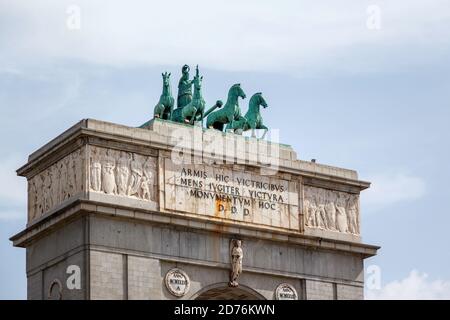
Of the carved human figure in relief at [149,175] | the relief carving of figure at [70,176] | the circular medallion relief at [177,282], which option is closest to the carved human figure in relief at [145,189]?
the carved human figure in relief at [149,175]

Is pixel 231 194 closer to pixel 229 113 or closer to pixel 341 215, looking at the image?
pixel 229 113

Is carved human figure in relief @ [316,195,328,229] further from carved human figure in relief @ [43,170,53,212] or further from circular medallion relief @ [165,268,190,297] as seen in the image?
carved human figure in relief @ [43,170,53,212]

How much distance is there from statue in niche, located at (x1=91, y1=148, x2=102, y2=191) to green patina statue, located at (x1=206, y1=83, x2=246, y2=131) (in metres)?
5.77

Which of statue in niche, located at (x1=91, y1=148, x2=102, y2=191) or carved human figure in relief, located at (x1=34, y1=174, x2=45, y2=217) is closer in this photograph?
statue in niche, located at (x1=91, y1=148, x2=102, y2=191)

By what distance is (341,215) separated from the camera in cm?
6041

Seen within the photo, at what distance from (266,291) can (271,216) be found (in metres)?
2.82

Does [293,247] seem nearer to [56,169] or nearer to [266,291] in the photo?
[266,291]

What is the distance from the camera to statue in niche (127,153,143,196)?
5494 cm

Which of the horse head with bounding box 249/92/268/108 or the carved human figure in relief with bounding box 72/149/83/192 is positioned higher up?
the horse head with bounding box 249/92/268/108

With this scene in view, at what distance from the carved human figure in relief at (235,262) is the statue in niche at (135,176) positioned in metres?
4.19

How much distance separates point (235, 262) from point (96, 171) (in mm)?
6185

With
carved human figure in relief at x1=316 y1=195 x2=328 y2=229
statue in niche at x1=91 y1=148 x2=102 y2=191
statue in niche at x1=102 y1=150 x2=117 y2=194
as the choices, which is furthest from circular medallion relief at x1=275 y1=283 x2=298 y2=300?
statue in niche at x1=91 y1=148 x2=102 y2=191

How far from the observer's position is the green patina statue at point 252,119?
5875 centimetres
